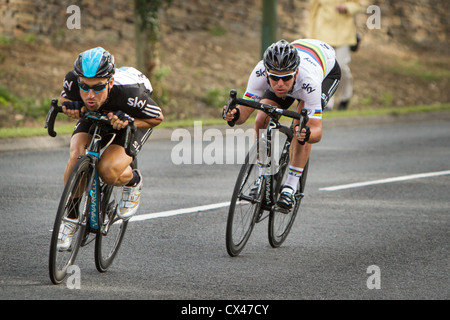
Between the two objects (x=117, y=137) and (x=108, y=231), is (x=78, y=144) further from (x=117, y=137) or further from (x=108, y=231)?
(x=108, y=231)

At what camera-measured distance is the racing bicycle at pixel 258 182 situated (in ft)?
22.7

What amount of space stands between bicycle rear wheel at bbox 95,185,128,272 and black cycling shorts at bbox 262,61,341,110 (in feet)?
5.57

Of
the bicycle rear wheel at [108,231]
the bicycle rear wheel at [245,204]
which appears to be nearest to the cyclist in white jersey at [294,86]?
the bicycle rear wheel at [245,204]

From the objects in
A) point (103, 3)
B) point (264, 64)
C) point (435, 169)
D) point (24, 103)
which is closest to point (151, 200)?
point (264, 64)

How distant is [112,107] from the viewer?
20.5 feet

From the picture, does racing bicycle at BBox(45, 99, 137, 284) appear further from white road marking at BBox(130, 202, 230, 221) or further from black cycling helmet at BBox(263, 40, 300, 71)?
white road marking at BBox(130, 202, 230, 221)

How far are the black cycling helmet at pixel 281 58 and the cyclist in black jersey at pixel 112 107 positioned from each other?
3.30ft

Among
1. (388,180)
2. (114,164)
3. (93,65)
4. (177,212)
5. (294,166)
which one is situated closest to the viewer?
(93,65)

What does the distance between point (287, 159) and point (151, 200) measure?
2.28 meters

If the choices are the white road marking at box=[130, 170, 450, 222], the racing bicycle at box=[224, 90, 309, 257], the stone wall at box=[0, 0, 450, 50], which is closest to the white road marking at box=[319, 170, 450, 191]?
the white road marking at box=[130, 170, 450, 222]

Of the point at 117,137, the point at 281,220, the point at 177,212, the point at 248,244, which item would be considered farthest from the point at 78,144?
the point at 177,212

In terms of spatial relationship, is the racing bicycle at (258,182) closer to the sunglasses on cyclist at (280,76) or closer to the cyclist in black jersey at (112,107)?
the sunglasses on cyclist at (280,76)

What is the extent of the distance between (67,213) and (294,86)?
232 cm
